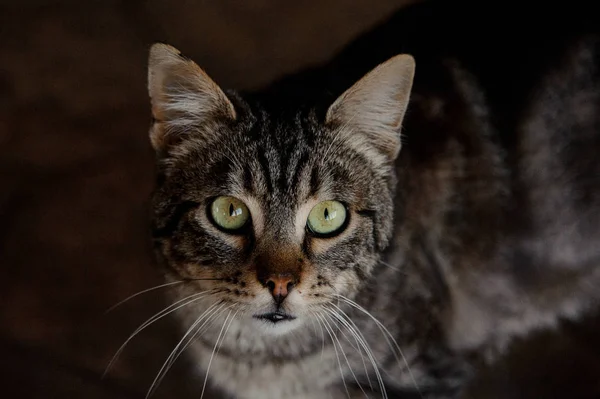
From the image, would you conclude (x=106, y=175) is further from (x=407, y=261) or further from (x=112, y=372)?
(x=407, y=261)

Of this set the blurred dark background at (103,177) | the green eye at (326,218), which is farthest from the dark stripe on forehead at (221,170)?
the blurred dark background at (103,177)

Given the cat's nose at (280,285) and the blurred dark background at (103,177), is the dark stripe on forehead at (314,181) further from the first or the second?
the blurred dark background at (103,177)

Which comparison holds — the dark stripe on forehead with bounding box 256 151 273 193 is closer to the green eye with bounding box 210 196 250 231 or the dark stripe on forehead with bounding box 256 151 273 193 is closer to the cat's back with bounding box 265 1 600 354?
the green eye with bounding box 210 196 250 231

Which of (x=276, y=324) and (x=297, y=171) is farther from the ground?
(x=297, y=171)

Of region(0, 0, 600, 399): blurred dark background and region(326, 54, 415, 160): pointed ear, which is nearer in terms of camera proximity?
region(326, 54, 415, 160): pointed ear

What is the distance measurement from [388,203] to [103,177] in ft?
1.50

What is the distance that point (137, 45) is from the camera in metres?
0.97

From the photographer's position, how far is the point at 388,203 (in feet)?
2.76

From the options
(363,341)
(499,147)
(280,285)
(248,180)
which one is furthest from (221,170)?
(499,147)

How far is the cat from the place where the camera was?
76 centimetres

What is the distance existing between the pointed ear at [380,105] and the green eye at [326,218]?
10 cm

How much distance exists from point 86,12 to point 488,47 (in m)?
0.60

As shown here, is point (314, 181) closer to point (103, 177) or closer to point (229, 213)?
point (229, 213)

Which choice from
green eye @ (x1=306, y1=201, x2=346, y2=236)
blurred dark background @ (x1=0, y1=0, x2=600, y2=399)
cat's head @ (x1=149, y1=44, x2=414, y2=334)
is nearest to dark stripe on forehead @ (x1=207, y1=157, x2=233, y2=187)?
cat's head @ (x1=149, y1=44, x2=414, y2=334)
